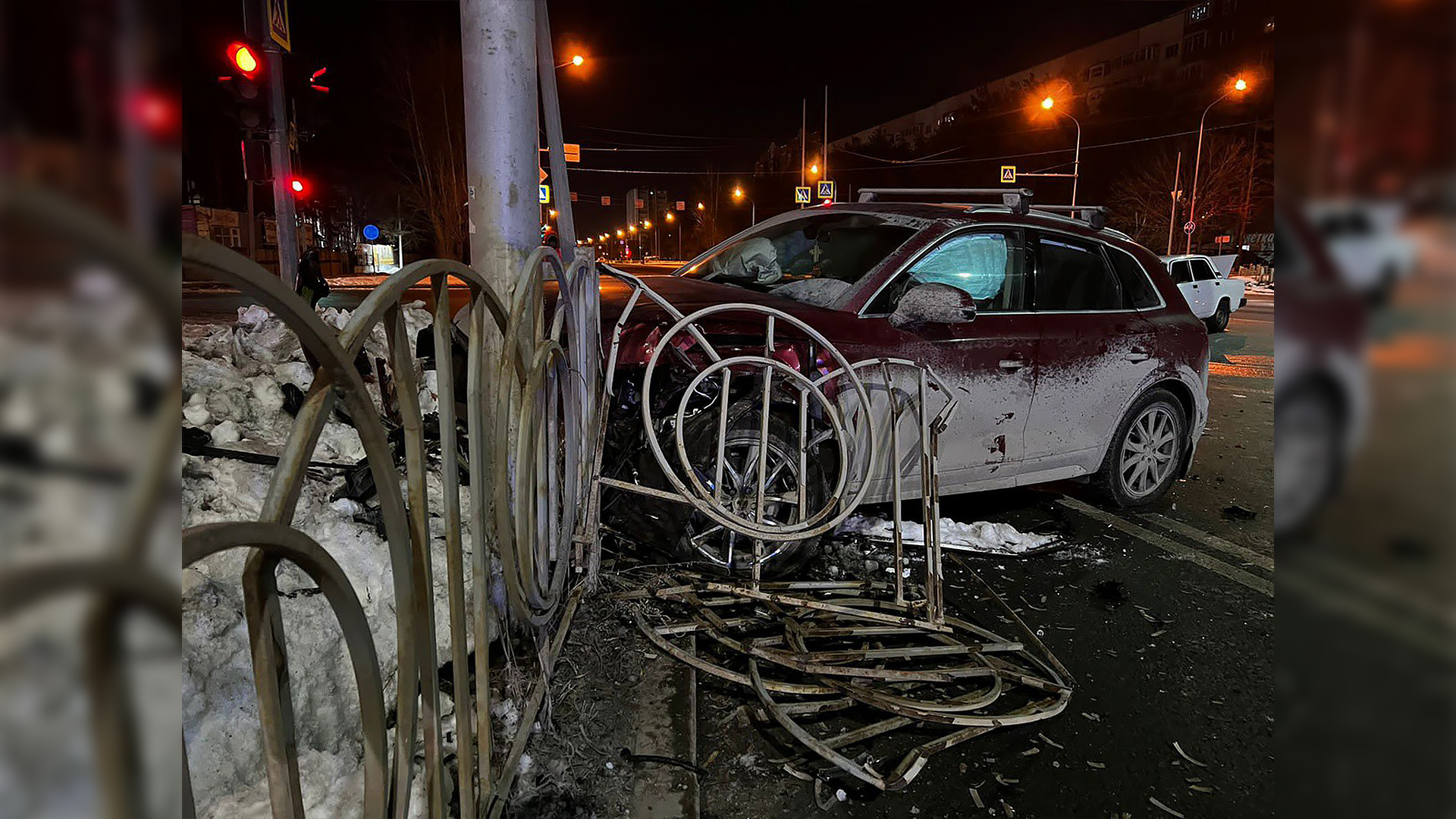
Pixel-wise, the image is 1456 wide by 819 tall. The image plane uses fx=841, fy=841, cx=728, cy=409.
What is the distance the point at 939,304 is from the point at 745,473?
122 cm

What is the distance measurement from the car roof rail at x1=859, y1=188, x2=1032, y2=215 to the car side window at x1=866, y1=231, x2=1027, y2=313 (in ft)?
1.03

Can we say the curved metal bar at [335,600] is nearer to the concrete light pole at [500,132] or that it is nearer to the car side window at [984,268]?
the concrete light pole at [500,132]

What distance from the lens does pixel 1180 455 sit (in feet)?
17.7

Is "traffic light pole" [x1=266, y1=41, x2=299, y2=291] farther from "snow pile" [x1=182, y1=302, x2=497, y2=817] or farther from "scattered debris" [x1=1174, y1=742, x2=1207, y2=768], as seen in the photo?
"scattered debris" [x1=1174, y1=742, x2=1207, y2=768]

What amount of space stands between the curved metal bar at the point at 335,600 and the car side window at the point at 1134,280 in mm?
4870

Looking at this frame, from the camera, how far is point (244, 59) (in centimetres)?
830

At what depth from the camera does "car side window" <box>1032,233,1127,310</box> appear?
15.6ft

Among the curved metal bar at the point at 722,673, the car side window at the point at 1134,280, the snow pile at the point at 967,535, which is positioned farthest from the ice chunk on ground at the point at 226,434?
the car side window at the point at 1134,280

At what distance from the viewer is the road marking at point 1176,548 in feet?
13.8

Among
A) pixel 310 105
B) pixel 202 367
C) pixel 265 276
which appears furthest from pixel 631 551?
pixel 310 105

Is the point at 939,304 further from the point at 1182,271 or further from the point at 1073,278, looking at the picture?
the point at 1182,271
